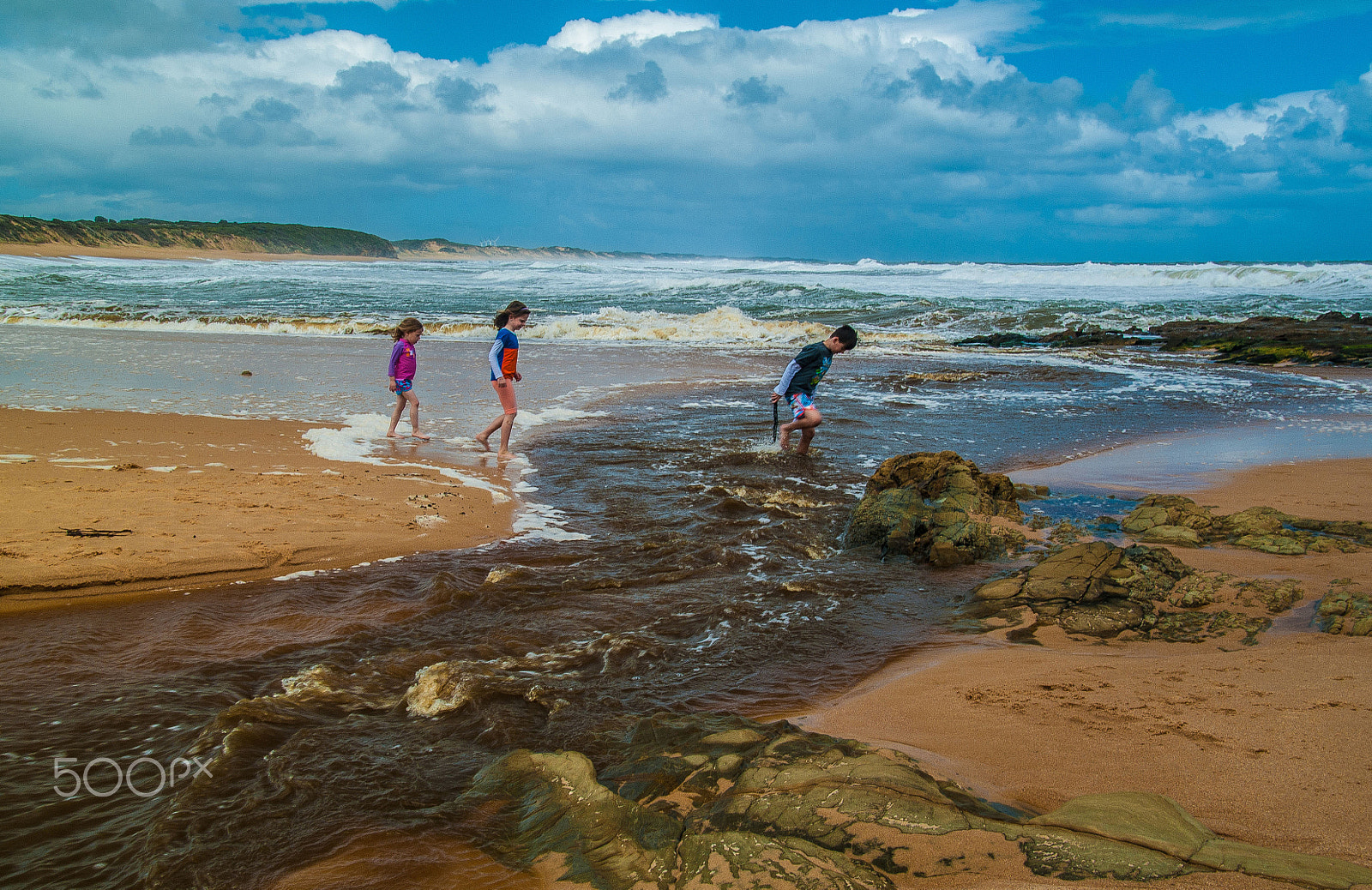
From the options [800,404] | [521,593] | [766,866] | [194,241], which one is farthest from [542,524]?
[194,241]

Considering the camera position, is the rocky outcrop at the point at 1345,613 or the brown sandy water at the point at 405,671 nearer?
the brown sandy water at the point at 405,671

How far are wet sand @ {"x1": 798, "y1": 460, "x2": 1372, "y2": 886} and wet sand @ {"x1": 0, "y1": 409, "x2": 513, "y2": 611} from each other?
3400 mm

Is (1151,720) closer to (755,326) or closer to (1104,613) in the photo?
(1104,613)

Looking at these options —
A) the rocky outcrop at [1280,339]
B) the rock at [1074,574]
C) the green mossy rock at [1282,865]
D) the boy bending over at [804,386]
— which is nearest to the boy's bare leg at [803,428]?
the boy bending over at [804,386]

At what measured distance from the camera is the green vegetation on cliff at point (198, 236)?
6956cm

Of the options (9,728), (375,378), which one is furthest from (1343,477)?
(375,378)

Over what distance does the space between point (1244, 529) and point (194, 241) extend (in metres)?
96.2

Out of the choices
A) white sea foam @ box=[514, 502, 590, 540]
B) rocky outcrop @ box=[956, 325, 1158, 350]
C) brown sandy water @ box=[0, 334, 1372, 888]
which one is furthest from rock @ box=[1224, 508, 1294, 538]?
rocky outcrop @ box=[956, 325, 1158, 350]

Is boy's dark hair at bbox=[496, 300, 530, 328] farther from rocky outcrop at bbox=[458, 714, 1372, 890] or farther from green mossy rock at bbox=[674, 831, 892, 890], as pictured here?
green mossy rock at bbox=[674, 831, 892, 890]

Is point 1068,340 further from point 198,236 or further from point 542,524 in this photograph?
point 198,236

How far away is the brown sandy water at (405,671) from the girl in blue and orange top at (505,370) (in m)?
1.75

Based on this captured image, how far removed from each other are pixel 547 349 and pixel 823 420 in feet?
33.9

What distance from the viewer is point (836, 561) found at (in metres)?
5.30

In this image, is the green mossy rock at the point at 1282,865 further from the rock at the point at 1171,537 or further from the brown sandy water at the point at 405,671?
the rock at the point at 1171,537
